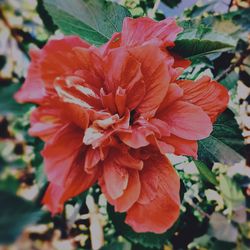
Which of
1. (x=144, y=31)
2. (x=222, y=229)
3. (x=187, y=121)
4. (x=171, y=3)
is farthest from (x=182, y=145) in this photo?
(x=171, y=3)

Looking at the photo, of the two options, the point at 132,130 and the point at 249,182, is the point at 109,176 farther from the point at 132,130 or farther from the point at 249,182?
the point at 249,182

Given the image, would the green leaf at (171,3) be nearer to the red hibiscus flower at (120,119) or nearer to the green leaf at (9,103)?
the red hibiscus flower at (120,119)

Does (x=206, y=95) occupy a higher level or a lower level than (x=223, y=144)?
higher

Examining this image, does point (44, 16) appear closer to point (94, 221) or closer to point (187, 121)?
point (187, 121)

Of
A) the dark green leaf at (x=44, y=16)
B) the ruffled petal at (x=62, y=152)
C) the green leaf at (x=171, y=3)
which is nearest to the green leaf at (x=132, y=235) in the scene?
the ruffled petal at (x=62, y=152)

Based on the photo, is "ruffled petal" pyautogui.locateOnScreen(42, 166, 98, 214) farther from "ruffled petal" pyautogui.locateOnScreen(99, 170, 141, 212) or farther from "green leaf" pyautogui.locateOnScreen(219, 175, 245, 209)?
"green leaf" pyautogui.locateOnScreen(219, 175, 245, 209)

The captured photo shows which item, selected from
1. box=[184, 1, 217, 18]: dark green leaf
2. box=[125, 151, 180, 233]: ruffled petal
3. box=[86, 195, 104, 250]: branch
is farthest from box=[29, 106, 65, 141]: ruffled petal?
box=[184, 1, 217, 18]: dark green leaf
